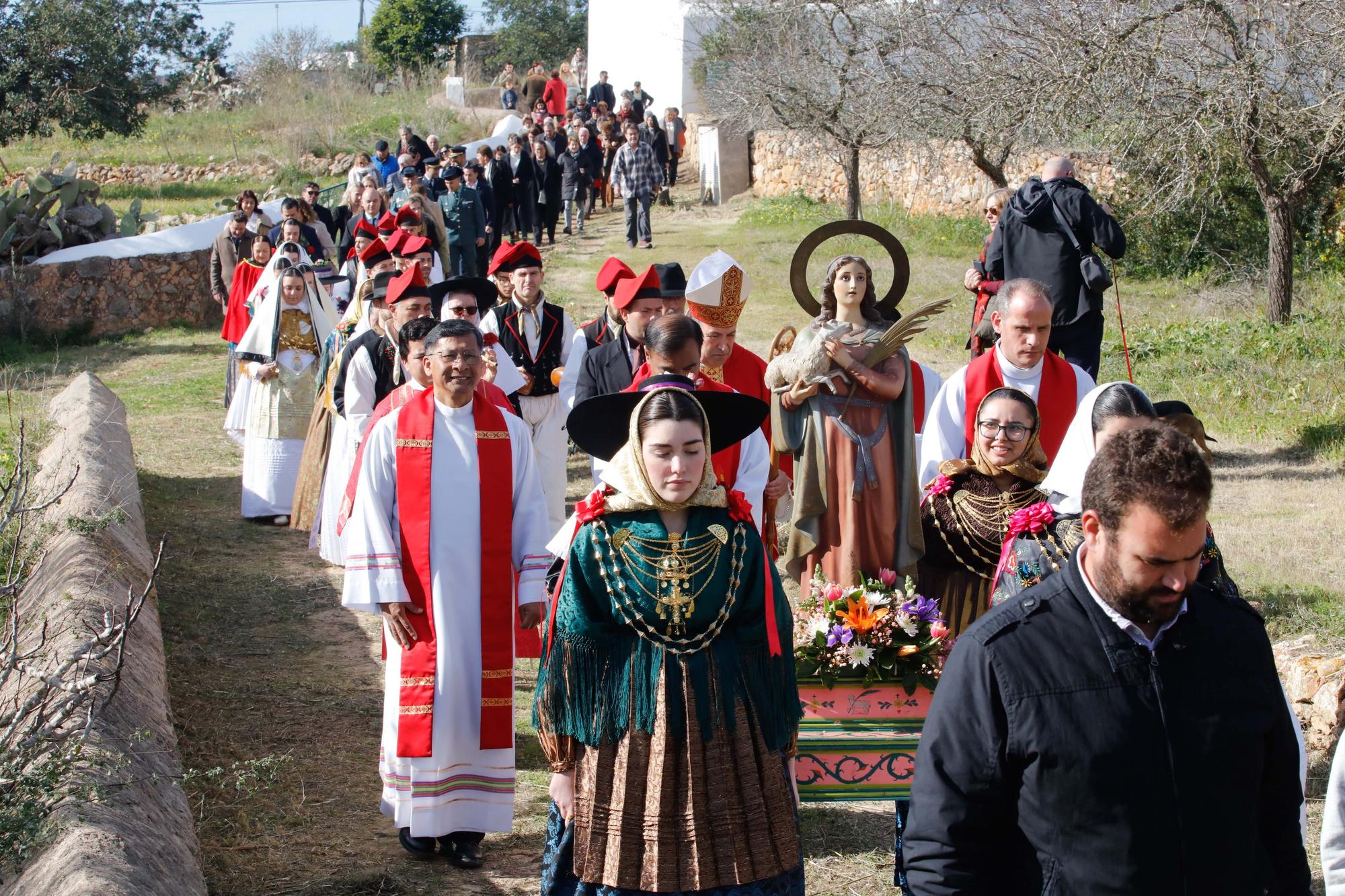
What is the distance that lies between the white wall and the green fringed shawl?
1111 inches

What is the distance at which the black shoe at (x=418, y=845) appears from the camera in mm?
4895

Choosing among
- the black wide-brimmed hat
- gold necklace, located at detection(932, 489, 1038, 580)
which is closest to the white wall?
gold necklace, located at detection(932, 489, 1038, 580)

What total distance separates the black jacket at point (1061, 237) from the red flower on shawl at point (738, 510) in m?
4.85

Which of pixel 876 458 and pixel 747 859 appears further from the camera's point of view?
pixel 876 458

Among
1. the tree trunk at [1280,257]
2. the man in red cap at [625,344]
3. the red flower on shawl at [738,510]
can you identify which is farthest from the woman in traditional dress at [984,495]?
the tree trunk at [1280,257]

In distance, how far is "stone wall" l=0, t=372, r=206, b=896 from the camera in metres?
3.51

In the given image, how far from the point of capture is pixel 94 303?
57.6ft

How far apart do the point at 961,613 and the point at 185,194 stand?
26.6 metres

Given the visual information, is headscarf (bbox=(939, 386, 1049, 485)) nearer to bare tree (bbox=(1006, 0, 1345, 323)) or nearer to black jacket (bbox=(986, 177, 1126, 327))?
black jacket (bbox=(986, 177, 1126, 327))

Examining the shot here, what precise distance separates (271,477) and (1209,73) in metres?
7.97

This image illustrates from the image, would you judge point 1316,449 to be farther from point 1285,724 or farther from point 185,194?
point 185,194

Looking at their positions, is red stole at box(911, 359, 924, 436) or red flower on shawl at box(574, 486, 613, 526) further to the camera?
red stole at box(911, 359, 924, 436)

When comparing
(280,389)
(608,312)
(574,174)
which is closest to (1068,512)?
(608,312)

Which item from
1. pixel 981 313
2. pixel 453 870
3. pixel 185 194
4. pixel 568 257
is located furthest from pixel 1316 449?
pixel 185 194
